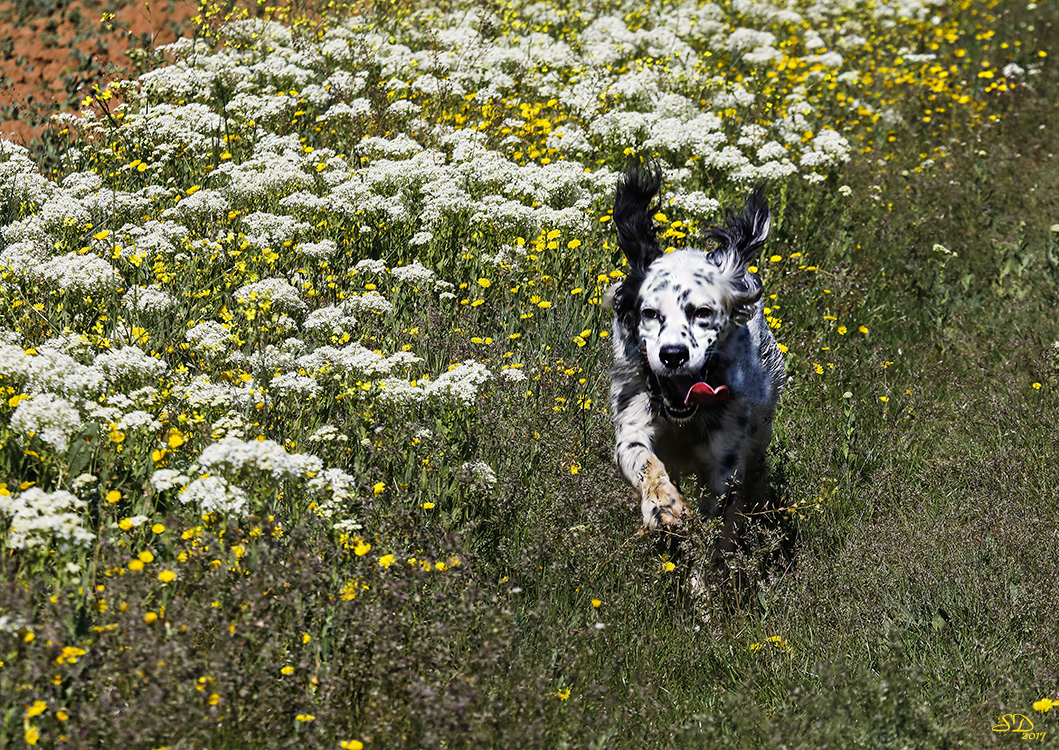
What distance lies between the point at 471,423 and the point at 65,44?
7632mm

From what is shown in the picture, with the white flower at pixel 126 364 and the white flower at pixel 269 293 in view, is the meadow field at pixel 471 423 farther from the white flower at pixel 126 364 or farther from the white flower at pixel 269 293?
the white flower at pixel 269 293

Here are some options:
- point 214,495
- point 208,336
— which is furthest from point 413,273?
point 214,495

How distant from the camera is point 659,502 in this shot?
4379mm

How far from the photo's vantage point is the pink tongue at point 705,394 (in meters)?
4.27

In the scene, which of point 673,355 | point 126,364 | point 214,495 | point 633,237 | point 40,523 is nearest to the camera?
point 40,523

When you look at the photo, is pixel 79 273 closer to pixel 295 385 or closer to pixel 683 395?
pixel 295 385

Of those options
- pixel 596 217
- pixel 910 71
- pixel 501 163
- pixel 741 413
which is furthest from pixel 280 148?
pixel 910 71

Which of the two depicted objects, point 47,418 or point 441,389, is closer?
point 47,418

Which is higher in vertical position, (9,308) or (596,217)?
(9,308)

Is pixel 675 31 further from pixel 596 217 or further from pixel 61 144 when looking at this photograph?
pixel 61 144

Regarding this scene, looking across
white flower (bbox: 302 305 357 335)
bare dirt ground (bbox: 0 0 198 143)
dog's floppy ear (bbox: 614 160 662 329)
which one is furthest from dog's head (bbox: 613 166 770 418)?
bare dirt ground (bbox: 0 0 198 143)

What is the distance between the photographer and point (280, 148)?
6559 millimetres

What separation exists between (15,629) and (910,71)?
1069 centimetres

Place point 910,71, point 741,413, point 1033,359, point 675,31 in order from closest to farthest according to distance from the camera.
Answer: point 741,413, point 1033,359, point 675,31, point 910,71
